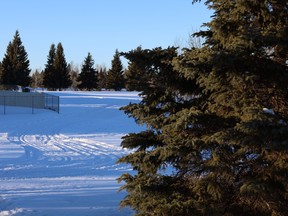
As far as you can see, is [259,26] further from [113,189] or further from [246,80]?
[113,189]

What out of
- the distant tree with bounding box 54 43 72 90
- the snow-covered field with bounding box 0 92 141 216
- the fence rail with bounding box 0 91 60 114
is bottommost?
the snow-covered field with bounding box 0 92 141 216

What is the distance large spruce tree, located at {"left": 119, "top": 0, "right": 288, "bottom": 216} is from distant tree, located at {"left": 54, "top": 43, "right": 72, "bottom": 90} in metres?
67.9

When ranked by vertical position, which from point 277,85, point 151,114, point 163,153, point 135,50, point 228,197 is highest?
point 135,50

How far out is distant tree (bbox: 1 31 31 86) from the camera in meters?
68.1

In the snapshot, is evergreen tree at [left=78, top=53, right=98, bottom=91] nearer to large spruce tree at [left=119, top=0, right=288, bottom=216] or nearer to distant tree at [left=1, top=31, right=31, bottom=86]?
distant tree at [left=1, top=31, right=31, bottom=86]

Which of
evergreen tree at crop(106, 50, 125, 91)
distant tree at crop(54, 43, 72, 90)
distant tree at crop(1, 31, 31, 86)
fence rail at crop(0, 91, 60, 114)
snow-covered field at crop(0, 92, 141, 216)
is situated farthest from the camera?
evergreen tree at crop(106, 50, 125, 91)

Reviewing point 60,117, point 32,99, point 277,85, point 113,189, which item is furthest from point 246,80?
point 32,99

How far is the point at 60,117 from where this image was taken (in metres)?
33.0

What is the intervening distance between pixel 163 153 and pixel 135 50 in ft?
5.18

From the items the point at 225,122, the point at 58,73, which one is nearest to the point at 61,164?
the point at 225,122

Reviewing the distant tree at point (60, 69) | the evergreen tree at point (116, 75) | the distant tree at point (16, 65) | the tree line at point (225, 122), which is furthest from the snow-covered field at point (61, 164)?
the evergreen tree at point (116, 75)

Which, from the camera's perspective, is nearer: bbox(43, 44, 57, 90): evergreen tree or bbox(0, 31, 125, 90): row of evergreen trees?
bbox(0, 31, 125, 90): row of evergreen trees

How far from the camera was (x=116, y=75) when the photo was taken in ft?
241

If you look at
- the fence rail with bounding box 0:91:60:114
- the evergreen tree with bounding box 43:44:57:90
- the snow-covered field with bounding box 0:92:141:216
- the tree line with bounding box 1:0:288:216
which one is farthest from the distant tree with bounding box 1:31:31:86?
the tree line with bounding box 1:0:288:216
